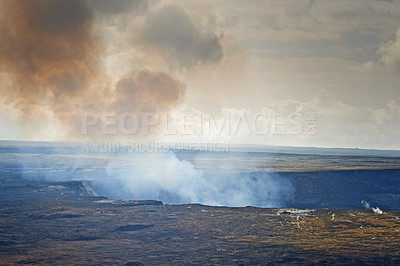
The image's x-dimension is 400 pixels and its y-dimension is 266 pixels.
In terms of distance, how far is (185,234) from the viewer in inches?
1109

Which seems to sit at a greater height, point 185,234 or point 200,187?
point 185,234

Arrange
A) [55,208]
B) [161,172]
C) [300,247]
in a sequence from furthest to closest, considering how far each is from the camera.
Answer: [161,172] → [55,208] → [300,247]

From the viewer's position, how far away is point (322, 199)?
203 feet

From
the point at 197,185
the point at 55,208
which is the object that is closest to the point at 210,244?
the point at 55,208

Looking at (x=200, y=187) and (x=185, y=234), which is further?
(x=200, y=187)

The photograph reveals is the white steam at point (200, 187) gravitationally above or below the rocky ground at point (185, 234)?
below

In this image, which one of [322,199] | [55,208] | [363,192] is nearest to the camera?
[55,208]

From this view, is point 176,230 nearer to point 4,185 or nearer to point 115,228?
point 115,228

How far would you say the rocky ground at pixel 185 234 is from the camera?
73.7 ft

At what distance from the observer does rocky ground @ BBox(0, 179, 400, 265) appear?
73.7 feet

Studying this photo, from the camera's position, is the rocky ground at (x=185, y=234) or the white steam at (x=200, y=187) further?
the white steam at (x=200, y=187)

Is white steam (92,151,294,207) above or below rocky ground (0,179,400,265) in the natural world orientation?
below

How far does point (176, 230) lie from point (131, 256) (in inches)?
281

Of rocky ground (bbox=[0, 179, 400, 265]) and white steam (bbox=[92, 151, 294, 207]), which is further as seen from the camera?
white steam (bbox=[92, 151, 294, 207])
